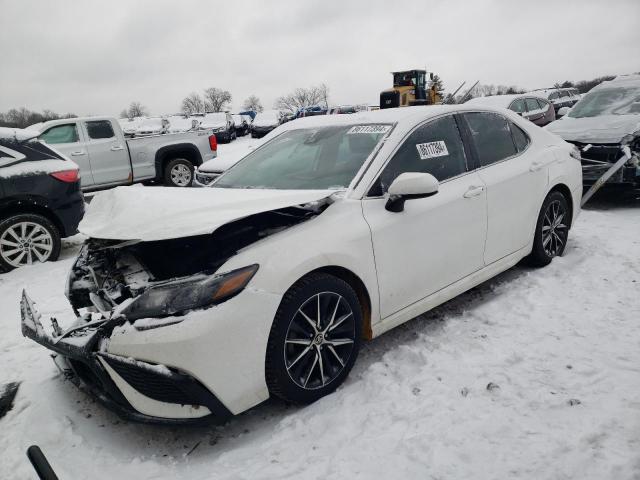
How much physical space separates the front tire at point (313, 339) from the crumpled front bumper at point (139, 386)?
0.36 metres

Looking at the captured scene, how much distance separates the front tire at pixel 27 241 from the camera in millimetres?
5504

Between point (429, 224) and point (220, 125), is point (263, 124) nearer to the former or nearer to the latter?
point (220, 125)

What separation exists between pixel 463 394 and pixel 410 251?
92 centimetres

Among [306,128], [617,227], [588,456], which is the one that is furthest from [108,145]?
[588,456]

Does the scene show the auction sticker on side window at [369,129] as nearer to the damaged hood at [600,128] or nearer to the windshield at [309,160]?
the windshield at [309,160]

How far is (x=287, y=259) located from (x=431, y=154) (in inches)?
59.9

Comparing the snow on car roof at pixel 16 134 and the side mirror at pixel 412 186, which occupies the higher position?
the snow on car roof at pixel 16 134

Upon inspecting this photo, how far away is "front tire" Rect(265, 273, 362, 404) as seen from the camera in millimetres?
2416

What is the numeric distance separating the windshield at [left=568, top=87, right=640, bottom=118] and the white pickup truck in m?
8.22

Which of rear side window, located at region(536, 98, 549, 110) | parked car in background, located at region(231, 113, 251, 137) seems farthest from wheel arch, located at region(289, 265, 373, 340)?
parked car in background, located at region(231, 113, 251, 137)

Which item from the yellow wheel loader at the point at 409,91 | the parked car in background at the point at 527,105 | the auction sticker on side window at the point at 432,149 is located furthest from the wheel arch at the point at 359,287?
the yellow wheel loader at the point at 409,91

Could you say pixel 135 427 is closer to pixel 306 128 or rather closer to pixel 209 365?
pixel 209 365

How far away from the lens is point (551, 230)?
437 cm

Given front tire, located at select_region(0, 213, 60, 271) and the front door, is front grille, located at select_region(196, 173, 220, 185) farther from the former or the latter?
the front door
